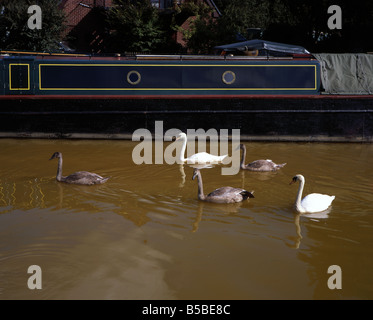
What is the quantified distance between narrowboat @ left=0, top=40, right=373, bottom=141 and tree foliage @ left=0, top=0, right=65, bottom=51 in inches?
319

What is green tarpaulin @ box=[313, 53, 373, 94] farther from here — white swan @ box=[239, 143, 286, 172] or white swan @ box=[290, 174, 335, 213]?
white swan @ box=[290, 174, 335, 213]

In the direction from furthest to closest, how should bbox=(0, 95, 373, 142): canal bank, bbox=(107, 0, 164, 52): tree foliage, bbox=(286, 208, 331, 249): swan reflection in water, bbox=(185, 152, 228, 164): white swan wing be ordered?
bbox=(107, 0, 164, 52): tree foliage < bbox=(0, 95, 373, 142): canal bank < bbox=(185, 152, 228, 164): white swan wing < bbox=(286, 208, 331, 249): swan reflection in water

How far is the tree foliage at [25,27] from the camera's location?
1855cm

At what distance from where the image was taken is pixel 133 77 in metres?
11.2

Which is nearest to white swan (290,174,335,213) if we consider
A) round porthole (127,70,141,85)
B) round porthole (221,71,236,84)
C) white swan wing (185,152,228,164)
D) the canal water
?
the canal water

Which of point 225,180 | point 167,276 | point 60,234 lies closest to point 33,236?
point 60,234

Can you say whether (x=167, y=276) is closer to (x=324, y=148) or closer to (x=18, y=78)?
(x=324, y=148)

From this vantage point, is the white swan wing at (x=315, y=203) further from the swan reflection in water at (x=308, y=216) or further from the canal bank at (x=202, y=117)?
the canal bank at (x=202, y=117)

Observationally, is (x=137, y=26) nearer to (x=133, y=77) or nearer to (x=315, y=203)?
(x=133, y=77)

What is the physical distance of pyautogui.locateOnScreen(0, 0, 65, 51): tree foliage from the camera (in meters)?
18.5

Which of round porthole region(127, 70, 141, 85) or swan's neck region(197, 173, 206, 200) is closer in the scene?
swan's neck region(197, 173, 206, 200)

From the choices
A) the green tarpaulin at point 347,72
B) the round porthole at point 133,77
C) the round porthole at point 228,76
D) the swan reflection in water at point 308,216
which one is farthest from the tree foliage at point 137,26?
the swan reflection in water at point 308,216

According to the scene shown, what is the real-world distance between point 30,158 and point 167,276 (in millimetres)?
5730

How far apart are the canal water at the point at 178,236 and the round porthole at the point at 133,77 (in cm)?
319
